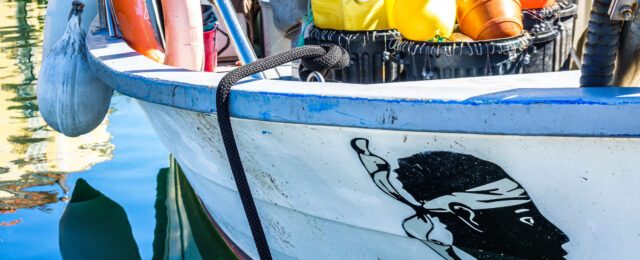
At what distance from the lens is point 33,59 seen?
7848 mm

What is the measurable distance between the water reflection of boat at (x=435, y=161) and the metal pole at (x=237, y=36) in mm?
575

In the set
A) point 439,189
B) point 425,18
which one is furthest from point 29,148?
point 439,189

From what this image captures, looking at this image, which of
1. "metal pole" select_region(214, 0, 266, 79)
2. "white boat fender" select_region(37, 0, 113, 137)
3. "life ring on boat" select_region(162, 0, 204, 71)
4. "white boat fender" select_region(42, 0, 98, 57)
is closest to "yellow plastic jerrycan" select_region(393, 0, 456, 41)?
"metal pole" select_region(214, 0, 266, 79)

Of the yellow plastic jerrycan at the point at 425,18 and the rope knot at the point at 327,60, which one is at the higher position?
the yellow plastic jerrycan at the point at 425,18

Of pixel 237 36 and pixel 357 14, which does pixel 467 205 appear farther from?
pixel 237 36

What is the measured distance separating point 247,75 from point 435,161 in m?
0.60

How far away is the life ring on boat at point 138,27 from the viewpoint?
3229 mm

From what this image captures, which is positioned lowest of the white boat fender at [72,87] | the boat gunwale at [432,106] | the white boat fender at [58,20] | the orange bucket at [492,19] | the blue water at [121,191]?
the blue water at [121,191]

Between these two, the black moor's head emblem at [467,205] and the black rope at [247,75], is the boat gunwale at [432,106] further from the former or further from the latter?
the black moor's head emblem at [467,205]

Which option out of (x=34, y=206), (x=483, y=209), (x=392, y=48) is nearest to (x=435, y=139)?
(x=483, y=209)

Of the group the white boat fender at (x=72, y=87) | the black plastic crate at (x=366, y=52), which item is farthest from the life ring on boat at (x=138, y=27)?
the black plastic crate at (x=366, y=52)

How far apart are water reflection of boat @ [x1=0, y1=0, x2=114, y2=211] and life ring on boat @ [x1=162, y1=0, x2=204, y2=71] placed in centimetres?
168

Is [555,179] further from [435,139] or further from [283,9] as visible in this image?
[283,9]

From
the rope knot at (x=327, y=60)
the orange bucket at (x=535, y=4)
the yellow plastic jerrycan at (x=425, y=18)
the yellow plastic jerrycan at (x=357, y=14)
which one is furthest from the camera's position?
the orange bucket at (x=535, y=4)
